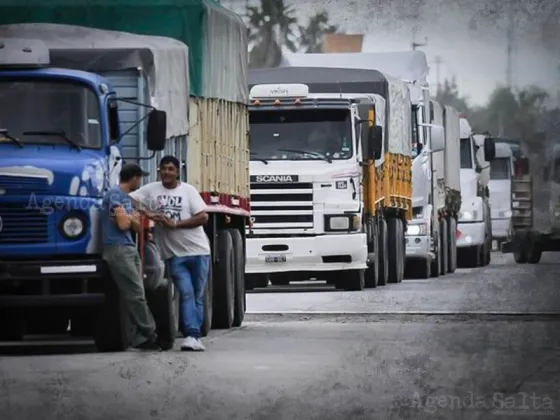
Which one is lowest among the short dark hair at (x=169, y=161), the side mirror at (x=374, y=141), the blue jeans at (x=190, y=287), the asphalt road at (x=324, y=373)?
the asphalt road at (x=324, y=373)

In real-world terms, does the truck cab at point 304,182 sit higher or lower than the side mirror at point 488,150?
lower

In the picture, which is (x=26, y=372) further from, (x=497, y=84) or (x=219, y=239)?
(x=497, y=84)

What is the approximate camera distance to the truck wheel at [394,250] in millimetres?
35656

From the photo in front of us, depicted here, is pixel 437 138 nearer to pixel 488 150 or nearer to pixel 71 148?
pixel 488 150

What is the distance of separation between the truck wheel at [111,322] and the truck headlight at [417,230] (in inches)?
842

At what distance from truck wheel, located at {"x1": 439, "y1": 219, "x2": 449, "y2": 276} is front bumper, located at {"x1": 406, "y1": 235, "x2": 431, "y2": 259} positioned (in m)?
2.05

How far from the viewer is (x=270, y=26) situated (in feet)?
76.1

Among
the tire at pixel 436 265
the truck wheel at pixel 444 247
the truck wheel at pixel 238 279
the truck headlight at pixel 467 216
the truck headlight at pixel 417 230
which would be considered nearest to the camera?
the truck wheel at pixel 238 279

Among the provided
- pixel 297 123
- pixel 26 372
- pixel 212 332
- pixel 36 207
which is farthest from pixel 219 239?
pixel 297 123

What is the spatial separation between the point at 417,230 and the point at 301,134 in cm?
910

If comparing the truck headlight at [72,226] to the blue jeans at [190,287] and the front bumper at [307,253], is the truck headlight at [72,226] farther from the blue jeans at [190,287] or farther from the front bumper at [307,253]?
the front bumper at [307,253]

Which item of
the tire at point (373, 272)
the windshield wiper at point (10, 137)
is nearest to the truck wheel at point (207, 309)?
the windshield wiper at point (10, 137)

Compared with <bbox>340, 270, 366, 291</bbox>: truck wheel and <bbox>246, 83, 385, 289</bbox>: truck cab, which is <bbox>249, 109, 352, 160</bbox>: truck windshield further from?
<bbox>340, 270, 366, 291</bbox>: truck wheel

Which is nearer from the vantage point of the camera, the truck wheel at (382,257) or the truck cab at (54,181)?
the truck cab at (54,181)
